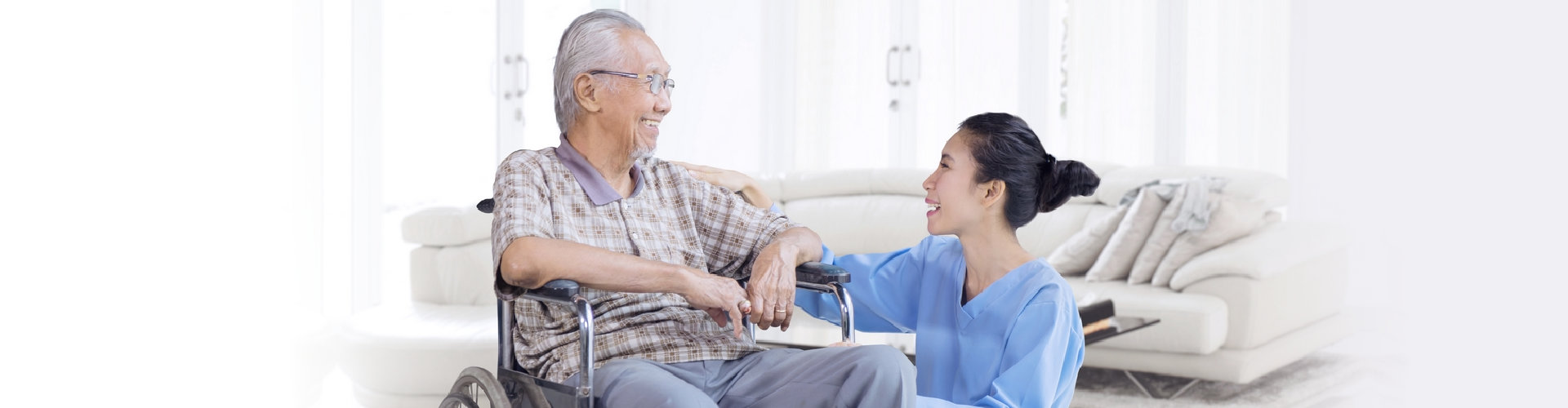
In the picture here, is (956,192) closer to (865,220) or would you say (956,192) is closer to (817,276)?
(817,276)

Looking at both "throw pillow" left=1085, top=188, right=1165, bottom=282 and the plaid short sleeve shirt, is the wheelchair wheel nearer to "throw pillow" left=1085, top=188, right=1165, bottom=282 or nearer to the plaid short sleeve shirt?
the plaid short sleeve shirt

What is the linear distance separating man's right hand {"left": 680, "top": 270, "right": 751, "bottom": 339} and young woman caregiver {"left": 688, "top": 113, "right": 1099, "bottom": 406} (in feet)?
0.97

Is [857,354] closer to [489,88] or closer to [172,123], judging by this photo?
[172,123]

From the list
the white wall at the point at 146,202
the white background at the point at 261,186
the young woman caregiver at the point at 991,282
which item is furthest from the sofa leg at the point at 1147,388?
the white wall at the point at 146,202

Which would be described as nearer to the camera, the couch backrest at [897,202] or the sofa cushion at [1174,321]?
the sofa cushion at [1174,321]

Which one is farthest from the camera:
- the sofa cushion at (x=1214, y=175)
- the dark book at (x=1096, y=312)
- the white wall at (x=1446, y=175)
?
the white wall at (x=1446, y=175)

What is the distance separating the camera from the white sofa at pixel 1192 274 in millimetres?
3346

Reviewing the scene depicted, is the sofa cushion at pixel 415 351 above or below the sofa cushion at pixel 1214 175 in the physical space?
below

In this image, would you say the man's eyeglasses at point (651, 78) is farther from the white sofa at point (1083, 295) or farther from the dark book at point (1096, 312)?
the dark book at point (1096, 312)

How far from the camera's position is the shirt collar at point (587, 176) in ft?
5.57

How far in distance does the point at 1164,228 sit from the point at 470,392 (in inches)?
101

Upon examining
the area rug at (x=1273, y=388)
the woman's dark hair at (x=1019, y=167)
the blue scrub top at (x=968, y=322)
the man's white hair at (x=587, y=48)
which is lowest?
the area rug at (x=1273, y=388)

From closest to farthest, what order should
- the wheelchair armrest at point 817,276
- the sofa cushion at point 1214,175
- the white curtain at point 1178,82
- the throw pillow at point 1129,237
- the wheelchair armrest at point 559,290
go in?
the wheelchair armrest at point 559,290 < the wheelchair armrest at point 817,276 < the throw pillow at point 1129,237 < the sofa cushion at point 1214,175 < the white curtain at point 1178,82

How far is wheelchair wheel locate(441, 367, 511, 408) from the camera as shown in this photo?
1.54 m
